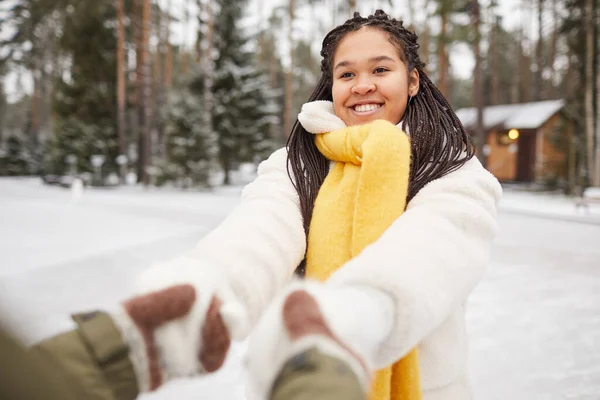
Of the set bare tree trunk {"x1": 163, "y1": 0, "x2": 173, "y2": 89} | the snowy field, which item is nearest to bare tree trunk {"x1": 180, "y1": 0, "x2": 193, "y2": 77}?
bare tree trunk {"x1": 163, "y1": 0, "x2": 173, "y2": 89}

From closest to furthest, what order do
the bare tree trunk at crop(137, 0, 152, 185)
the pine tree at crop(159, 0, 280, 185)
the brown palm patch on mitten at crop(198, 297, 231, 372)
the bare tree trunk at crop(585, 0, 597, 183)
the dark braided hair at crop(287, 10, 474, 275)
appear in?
1. the brown palm patch on mitten at crop(198, 297, 231, 372)
2. the dark braided hair at crop(287, 10, 474, 275)
3. the bare tree trunk at crop(585, 0, 597, 183)
4. the pine tree at crop(159, 0, 280, 185)
5. the bare tree trunk at crop(137, 0, 152, 185)

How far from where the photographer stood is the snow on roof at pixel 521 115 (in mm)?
23172

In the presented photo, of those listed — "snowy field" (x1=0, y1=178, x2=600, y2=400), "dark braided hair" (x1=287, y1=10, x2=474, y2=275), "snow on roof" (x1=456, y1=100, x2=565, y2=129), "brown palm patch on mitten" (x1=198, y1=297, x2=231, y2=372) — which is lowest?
"snowy field" (x1=0, y1=178, x2=600, y2=400)

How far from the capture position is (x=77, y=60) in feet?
72.3

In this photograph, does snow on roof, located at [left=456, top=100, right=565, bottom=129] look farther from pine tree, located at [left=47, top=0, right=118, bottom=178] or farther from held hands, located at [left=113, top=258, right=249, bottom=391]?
held hands, located at [left=113, top=258, right=249, bottom=391]

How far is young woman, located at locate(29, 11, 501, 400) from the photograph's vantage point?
0.69m

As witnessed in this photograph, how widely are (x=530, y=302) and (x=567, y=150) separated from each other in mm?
16210

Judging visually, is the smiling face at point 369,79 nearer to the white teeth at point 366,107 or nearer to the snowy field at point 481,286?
the white teeth at point 366,107

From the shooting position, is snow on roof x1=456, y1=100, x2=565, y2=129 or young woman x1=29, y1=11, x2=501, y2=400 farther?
snow on roof x1=456, y1=100, x2=565, y2=129

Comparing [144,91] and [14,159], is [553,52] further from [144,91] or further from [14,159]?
[14,159]

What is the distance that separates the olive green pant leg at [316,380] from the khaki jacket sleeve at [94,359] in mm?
241

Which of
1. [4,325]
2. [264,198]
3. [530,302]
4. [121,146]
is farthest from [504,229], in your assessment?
[121,146]

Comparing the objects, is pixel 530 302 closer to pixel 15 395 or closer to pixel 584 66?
pixel 15 395

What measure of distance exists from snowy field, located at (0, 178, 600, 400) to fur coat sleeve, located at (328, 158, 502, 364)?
57 centimetres
